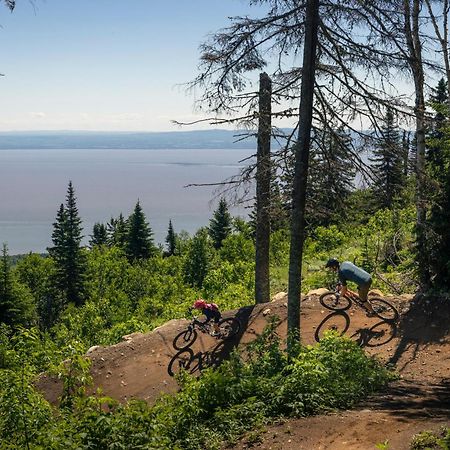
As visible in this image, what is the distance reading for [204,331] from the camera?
12.7 metres

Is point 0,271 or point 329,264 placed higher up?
point 329,264

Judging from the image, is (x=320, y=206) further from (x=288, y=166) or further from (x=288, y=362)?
(x=288, y=362)

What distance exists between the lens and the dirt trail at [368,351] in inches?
249

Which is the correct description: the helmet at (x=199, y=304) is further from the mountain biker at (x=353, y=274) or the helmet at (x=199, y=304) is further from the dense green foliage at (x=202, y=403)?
the mountain biker at (x=353, y=274)

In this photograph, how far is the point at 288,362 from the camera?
344 inches

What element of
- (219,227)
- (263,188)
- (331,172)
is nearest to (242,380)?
(331,172)

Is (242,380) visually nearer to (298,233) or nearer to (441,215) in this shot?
(298,233)

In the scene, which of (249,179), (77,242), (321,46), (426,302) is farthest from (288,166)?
(77,242)

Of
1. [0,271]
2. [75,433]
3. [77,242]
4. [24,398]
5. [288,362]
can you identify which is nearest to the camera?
[75,433]

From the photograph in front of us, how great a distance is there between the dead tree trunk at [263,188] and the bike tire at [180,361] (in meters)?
3.15

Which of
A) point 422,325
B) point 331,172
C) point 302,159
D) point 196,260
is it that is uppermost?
point 302,159

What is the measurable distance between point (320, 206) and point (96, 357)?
7032 millimetres

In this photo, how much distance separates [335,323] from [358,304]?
906mm

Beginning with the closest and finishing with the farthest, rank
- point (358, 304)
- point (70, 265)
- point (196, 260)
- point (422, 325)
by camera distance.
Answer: point (422, 325) < point (358, 304) < point (196, 260) < point (70, 265)
